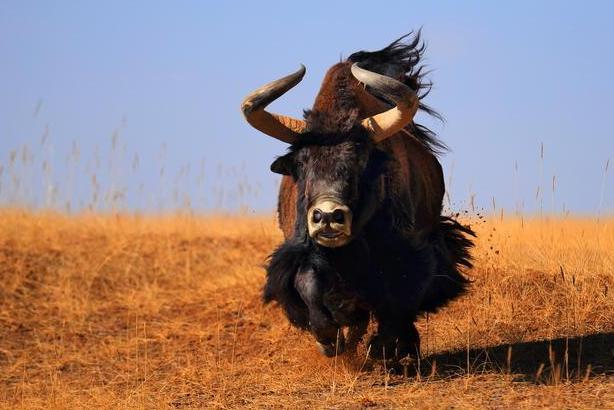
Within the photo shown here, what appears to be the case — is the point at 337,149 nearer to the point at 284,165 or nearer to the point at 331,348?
the point at 284,165

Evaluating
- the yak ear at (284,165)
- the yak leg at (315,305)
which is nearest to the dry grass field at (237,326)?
the yak leg at (315,305)

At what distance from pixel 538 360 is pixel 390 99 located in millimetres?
2401

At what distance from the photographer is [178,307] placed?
1273cm

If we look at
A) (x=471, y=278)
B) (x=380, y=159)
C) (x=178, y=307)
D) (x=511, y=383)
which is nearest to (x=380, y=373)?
(x=511, y=383)

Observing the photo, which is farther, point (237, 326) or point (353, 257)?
point (237, 326)

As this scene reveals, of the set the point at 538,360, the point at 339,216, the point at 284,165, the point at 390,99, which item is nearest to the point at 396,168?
the point at 390,99

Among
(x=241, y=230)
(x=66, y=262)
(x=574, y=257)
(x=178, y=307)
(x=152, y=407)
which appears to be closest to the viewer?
(x=152, y=407)

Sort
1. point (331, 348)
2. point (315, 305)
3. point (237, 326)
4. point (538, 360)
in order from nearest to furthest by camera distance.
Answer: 1. point (315, 305)
2. point (331, 348)
3. point (538, 360)
4. point (237, 326)

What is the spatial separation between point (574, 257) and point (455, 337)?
5.79 feet

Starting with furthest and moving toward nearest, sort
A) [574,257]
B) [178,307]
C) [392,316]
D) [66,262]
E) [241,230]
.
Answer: [241,230], [66,262], [178,307], [574,257], [392,316]

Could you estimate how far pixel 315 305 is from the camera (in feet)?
25.4

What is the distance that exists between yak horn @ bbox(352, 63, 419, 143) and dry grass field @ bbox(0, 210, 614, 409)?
1.81 meters

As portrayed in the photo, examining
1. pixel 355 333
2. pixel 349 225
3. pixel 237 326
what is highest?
pixel 349 225

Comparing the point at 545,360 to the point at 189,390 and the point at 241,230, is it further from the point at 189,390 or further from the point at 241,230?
the point at 241,230
